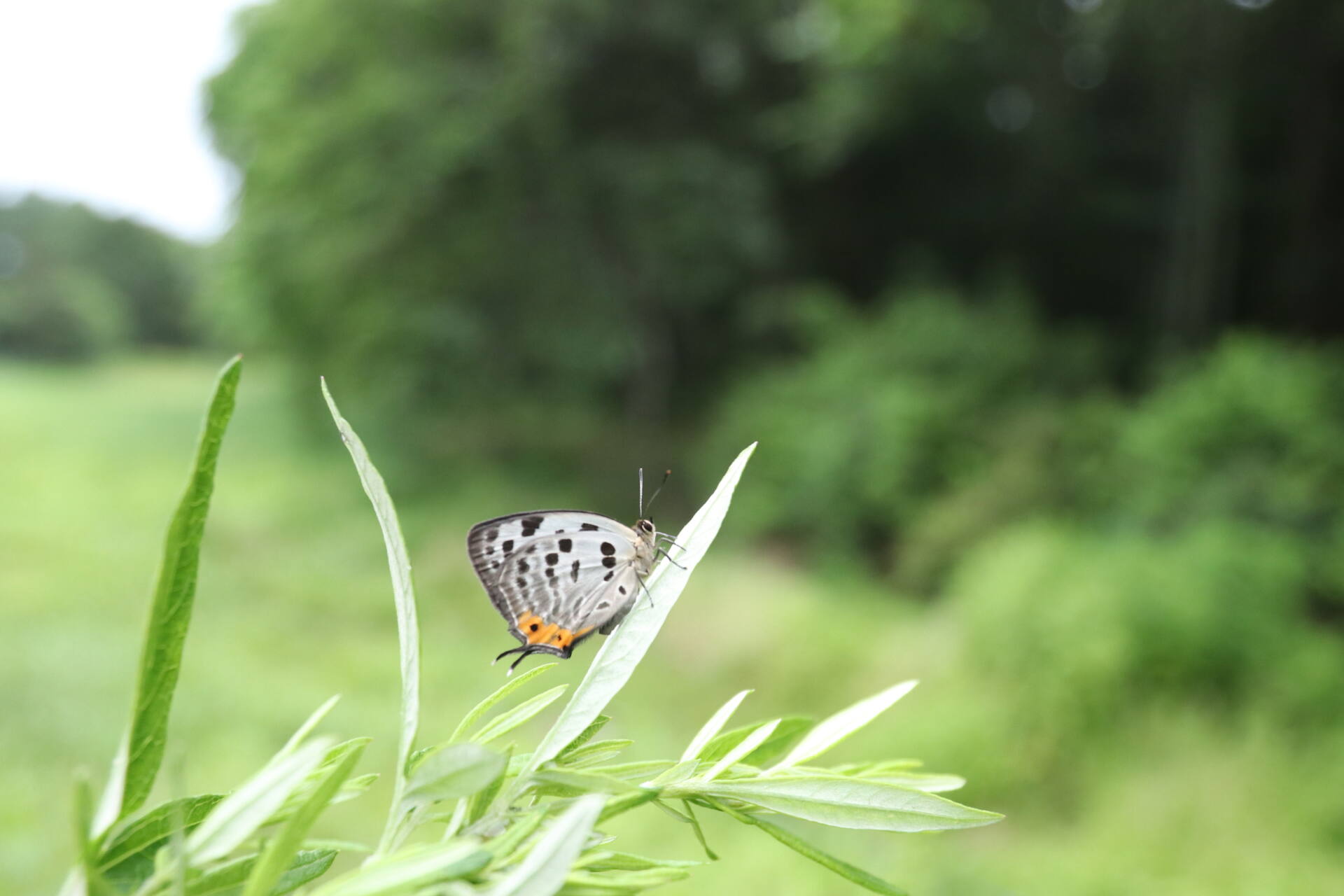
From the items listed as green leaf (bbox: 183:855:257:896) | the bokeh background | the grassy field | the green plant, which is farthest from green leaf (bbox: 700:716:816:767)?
the bokeh background

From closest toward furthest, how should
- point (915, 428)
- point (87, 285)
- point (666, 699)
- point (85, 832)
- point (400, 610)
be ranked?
point (85, 832) → point (400, 610) → point (666, 699) → point (915, 428) → point (87, 285)

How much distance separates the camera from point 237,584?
7.12m

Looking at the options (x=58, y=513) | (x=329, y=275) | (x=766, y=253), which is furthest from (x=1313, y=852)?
(x=58, y=513)

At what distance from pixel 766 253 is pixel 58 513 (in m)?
7.59

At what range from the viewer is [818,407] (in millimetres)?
7836

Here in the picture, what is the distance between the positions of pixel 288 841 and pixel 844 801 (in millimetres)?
260

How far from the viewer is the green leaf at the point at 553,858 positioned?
32 cm

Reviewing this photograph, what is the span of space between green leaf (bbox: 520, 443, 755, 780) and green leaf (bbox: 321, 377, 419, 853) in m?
0.06

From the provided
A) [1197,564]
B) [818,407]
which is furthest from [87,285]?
[1197,564]

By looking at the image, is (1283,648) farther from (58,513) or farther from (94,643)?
(58,513)

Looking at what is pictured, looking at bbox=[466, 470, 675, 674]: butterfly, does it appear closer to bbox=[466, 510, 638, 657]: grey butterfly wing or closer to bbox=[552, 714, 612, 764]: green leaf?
bbox=[466, 510, 638, 657]: grey butterfly wing

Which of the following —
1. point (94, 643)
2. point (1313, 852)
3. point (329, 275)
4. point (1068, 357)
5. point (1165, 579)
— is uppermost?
point (329, 275)

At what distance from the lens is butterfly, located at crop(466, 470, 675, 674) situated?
76 centimetres

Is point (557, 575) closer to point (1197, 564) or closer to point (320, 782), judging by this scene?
point (320, 782)
